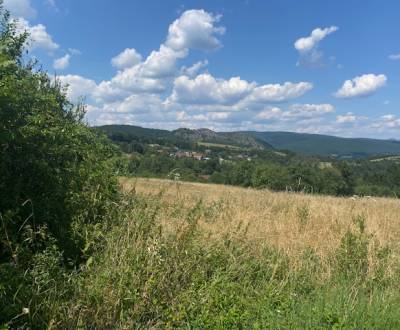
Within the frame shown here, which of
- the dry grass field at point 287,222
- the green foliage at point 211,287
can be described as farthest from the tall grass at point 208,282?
the dry grass field at point 287,222

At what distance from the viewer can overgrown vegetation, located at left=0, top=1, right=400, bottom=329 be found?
3.87 m

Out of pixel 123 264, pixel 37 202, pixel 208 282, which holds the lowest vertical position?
pixel 208 282

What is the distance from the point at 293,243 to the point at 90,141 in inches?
167

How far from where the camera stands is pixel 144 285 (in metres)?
4.23

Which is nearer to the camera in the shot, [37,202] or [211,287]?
[211,287]

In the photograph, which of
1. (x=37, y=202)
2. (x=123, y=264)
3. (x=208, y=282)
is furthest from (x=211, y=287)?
(x=37, y=202)

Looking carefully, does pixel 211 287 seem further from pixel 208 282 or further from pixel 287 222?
pixel 287 222

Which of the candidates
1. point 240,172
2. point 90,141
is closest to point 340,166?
point 240,172

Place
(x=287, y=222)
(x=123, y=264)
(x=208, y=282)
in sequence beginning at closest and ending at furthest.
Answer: (x=123, y=264), (x=208, y=282), (x=287, y=222)

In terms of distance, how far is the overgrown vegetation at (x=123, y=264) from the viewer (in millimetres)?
3873

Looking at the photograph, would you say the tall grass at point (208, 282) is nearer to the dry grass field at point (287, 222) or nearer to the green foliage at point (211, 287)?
the green foliage at point (211, 287)

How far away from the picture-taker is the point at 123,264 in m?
4.38

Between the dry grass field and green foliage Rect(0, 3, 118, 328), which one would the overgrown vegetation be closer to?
green foliage Rect(0, 3, 118, 328)

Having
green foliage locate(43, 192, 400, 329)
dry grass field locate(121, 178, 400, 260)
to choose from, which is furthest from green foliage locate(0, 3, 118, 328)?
dry grass field locate(121, 178, 400, 260)
